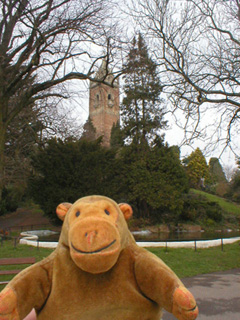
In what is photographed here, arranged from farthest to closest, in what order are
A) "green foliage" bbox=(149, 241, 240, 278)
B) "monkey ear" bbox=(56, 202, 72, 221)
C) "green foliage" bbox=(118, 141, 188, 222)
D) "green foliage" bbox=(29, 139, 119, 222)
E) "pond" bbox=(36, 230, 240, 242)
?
"green foliage" bbox=(118, 141, 188, 222) → "green foliage" bbox=(29, 139, 119, 222) → "pond" bbox=(36, 230, 240, 242) → "green foliage" bbox=(149, 241, 240, 278) → "monkey ear" bbox=(56, 202, 72, 221)

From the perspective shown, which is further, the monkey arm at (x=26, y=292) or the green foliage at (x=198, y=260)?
the green foliage at (x=198, y=260)

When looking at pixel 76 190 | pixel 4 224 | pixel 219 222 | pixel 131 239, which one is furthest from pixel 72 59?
pixel 219 222

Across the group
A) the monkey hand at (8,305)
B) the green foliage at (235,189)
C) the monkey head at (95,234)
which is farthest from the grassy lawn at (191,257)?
the green foliage at (235,189)

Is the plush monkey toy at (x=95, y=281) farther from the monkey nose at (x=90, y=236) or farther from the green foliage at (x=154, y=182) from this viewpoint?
the green foliage at (x=154, y=182)

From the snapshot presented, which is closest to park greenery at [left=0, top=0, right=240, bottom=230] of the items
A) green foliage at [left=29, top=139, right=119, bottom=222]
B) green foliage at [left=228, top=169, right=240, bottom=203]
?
green foliage at [left=29, top=139, right=119, bottom=222]

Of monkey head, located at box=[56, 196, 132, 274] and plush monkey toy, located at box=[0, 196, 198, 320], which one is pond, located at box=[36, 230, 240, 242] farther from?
monkey head, located at box=[56, 196, 132, 274]

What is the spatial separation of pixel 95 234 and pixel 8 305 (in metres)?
0.83

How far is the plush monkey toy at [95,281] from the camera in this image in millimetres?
1859

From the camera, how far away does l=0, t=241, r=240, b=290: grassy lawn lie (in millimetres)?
7984

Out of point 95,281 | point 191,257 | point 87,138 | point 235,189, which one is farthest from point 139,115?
point 95,281

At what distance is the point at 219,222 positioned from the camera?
25797 millimetres

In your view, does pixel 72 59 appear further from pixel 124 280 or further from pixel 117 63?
pixel 124 280

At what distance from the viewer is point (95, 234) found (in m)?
1.86

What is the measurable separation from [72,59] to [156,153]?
14.0 metres
